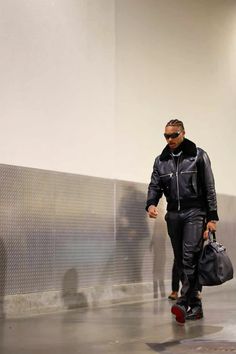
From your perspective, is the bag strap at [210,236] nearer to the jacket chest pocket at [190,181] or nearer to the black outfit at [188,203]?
the black outfit at [188,203]

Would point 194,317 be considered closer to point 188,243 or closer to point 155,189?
point 188,243

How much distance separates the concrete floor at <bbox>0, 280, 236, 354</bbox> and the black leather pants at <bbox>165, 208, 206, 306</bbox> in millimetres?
314

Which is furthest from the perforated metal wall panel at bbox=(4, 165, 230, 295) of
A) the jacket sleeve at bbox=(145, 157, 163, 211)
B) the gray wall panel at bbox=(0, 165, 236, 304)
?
the jacket sleeve at bbox=(145, 157, 163, 211)

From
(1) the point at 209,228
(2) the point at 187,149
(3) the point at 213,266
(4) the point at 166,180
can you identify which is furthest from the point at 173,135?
(3) the point at 213,266

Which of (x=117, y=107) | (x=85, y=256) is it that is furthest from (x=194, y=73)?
(x=85, y=256)

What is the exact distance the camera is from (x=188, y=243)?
257 inches

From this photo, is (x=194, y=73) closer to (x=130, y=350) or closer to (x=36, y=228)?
(x=36, y=228)

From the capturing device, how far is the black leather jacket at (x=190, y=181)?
664 centimetres

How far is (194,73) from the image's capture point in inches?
433

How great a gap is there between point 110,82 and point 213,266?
11.0ft

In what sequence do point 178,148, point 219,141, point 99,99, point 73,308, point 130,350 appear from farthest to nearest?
point 219,141 → point 99,99 → point 73,308 → point 178,148 → point 130,350

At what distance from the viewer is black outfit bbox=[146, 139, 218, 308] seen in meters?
6.52

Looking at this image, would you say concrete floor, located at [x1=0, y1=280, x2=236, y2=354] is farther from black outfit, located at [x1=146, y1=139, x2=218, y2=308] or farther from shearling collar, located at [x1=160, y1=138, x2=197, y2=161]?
shearling collar, located at [x1=160, y1=138, x2=197, y2=161]

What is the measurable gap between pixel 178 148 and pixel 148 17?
11.8 feet
